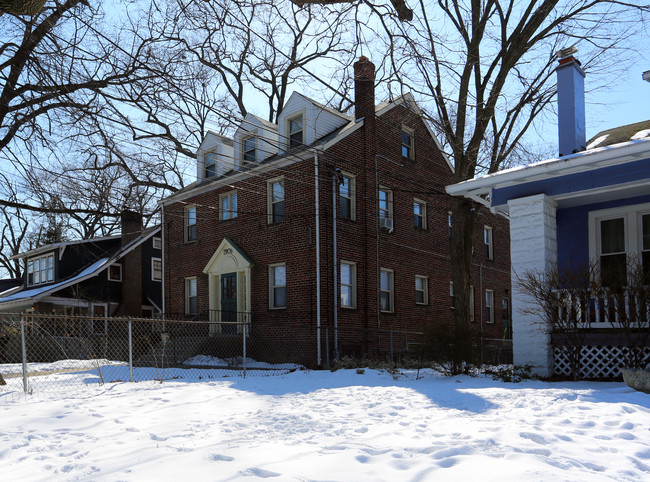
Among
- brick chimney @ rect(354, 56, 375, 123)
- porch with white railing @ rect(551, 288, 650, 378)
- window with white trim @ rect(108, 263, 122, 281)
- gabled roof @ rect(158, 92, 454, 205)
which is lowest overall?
porch with white railing @ rect(551, 288, 650, 378)

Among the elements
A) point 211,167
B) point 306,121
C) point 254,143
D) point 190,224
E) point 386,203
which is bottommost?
point 190,224

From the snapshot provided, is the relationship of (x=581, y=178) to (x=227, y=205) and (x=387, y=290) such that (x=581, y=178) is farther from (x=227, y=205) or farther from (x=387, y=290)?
(x=227, y=205)

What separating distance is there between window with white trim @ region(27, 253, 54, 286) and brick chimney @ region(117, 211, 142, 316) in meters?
4.41

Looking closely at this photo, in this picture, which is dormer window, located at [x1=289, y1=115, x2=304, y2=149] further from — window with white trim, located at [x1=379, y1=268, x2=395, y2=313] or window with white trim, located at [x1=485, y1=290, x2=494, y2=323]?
window with white trim, located at [x1=485, y1=290, x2=494, y2=323]

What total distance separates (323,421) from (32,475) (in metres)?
3.12

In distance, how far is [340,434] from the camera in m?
5.88

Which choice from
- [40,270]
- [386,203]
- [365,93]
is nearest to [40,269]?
[40,270]

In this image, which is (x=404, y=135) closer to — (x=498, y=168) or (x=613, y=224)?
(x=498, y=168)

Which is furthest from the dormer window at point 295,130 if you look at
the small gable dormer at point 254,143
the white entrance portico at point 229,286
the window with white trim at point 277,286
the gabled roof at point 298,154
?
the window with white trim at point 277,286

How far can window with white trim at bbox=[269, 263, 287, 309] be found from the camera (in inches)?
758

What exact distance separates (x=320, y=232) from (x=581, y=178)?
9.18m

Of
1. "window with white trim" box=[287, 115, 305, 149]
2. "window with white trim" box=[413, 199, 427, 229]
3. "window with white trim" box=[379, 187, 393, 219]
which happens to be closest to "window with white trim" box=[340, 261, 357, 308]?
"window with white trim" box=[379, 187, 393, 219]

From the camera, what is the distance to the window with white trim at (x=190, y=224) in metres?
23.3

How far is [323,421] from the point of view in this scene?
21.9ft
